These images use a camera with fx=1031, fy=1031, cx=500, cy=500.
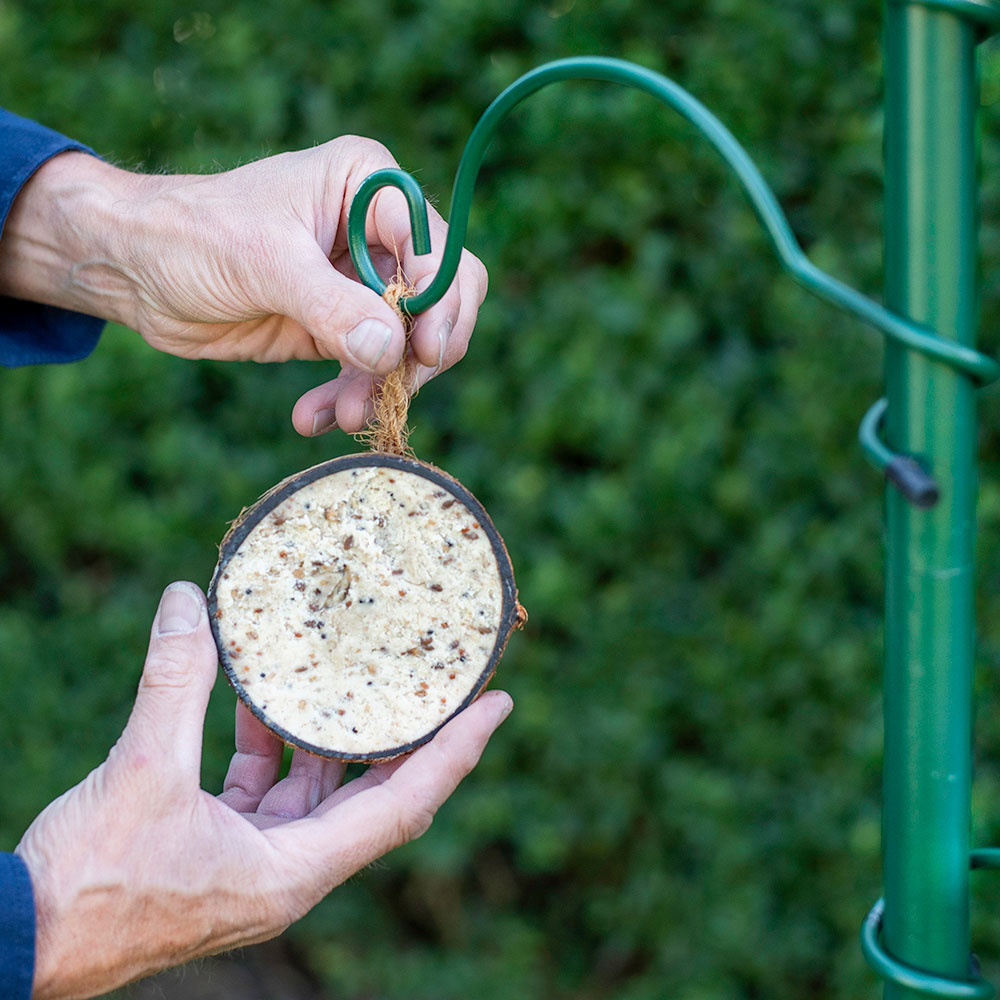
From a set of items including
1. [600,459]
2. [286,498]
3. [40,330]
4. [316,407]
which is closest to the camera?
[286,498]

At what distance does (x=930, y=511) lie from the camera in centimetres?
55

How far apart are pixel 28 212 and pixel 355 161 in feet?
1.62

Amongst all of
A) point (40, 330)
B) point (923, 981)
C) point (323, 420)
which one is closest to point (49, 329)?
point (40, 330)

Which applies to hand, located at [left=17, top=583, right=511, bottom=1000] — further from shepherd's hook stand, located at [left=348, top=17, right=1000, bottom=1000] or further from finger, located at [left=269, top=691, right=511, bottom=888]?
shepherd's hook stand, located at [left=348, top=17, right=1000, bottom=1000]

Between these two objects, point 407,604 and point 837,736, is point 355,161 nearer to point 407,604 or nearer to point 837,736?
point 407,604

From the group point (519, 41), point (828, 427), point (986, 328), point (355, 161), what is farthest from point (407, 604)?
point (519, 41)

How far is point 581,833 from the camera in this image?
1.87 m

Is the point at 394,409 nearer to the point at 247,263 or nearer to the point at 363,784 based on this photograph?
the point at 247,263

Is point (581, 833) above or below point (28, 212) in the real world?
below

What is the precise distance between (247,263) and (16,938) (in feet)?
2.22

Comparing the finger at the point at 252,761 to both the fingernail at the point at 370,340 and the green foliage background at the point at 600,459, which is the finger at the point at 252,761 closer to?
the fingernail at the point at 370,340

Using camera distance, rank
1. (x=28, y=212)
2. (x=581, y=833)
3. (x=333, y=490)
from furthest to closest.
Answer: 1. (x=581, y=833)
2. (x=28, y=212)
3. (x=333, y=490)

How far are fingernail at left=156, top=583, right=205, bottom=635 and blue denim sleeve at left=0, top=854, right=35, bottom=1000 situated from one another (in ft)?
0.82

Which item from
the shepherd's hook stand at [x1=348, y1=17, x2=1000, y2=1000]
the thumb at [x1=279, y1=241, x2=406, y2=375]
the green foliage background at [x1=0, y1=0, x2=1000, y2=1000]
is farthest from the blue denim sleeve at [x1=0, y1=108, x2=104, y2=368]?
the shepherd's hook stand at [x1=348, y1=17, x2=1000, y2=1000]
